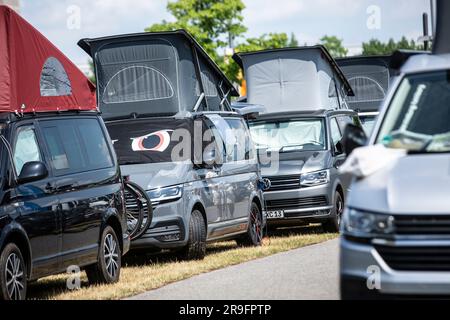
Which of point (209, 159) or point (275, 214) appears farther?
point (275, 214)

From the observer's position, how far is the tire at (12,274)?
10438 millimetres

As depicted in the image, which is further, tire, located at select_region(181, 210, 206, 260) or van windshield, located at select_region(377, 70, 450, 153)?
tire, located at select_region(181, 210, 206, 260)

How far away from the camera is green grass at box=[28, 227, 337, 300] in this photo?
1211 centimetres

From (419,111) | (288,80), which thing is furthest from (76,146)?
(288,80)

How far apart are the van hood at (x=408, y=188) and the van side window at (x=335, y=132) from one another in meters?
13.4

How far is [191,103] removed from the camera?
17.7 m

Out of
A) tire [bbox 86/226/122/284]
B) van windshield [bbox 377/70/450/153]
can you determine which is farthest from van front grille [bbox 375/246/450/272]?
tire [bbox 86/226/122/284]

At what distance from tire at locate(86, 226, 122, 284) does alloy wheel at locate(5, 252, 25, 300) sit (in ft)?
7.03

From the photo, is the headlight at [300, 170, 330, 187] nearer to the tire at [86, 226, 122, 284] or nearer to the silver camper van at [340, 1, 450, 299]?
the tire at [86, 226, 122, 284]

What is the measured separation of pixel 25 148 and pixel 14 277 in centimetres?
165

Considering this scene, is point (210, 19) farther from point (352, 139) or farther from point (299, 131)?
point (352, 139)

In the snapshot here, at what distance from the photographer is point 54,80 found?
13219mm

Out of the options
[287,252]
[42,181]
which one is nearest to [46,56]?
[42,181]

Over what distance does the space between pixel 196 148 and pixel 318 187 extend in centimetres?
439
